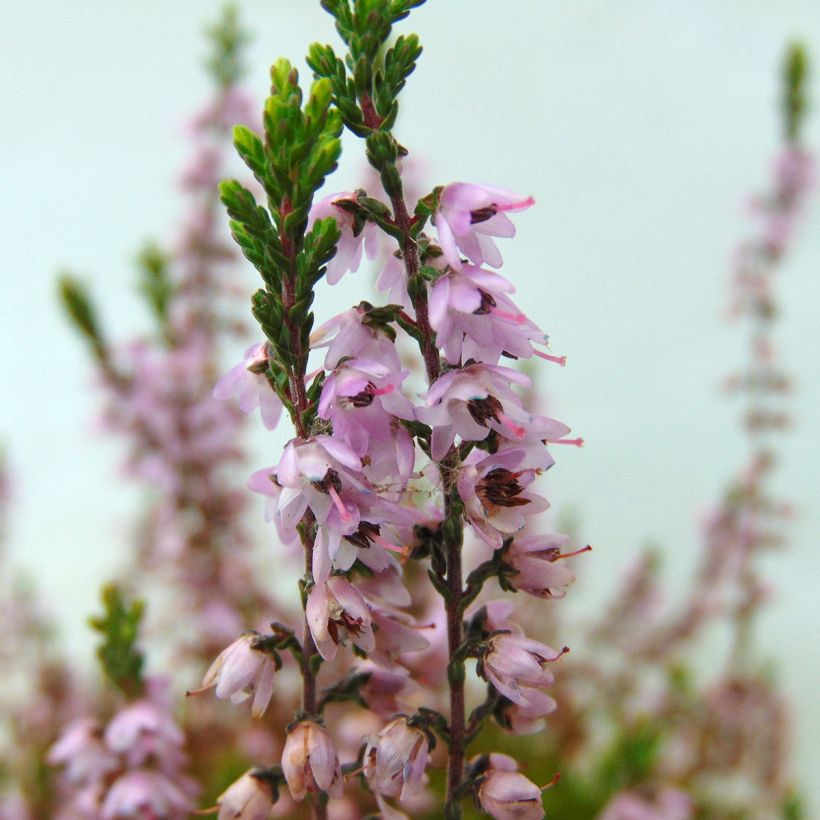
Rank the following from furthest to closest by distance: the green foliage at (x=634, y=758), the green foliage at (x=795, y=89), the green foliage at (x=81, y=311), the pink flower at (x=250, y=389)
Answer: the green foliage at (x=795, y=89) → the green foliage at (x=81, y=311) → the green foliage at (x=634, y=758) → the pink flower at (x=250, y=389)

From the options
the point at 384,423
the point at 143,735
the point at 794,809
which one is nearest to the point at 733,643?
the point at 794,809

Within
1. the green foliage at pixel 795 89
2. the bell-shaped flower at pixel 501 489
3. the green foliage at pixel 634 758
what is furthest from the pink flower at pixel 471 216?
the green foliage at pixel 795 89

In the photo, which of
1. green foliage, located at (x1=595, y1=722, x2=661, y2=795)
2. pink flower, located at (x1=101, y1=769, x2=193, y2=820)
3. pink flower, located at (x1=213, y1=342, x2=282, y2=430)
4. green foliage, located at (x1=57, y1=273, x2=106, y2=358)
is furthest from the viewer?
green foliage, located at (x1=57, y1=273, x2=106, y2=358)

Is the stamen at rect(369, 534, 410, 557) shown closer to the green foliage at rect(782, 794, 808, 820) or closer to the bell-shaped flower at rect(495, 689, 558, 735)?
the bell-shaped flower at rect(495, 689, 558, 735)

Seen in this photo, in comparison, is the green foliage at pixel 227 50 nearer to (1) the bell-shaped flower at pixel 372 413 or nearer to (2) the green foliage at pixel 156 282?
(2) the green foliage at pixel 156 282

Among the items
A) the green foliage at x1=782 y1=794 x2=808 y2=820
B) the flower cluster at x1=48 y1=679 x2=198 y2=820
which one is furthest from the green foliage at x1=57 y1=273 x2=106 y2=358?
the green foliage at x1=782 y1=794 x2=808 y2=820

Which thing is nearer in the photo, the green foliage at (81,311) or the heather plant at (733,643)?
the green foliage at (81,311)
